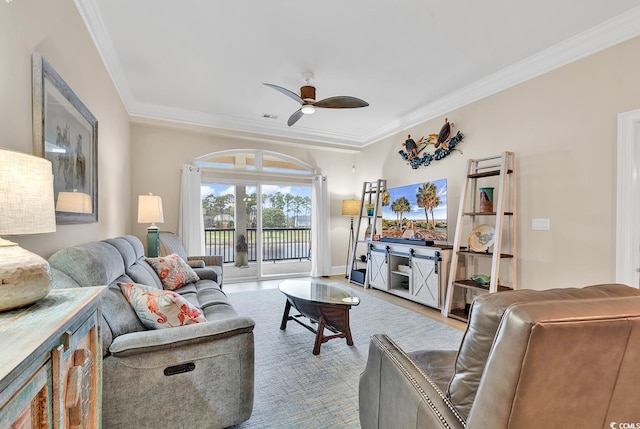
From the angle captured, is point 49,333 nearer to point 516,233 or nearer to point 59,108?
point 59,108

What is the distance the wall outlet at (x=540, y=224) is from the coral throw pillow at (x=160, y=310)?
333 centimetres

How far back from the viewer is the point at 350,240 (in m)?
6.28

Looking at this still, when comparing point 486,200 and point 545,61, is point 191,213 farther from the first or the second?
point 545,61

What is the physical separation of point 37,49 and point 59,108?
13.8 inches

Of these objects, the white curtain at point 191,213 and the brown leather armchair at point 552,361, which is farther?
the white curtain at point 191,213

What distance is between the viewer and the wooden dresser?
0.58m

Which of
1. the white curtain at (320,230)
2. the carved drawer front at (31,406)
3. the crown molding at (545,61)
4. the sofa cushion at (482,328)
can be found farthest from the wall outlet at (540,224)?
the carved drawer front at (31,406)

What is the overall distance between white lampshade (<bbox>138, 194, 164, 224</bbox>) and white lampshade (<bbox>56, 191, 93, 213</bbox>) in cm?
141

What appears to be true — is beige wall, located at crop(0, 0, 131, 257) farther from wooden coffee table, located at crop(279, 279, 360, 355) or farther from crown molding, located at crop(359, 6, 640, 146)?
crown molding, located at crop(359, 6, 640, 146)

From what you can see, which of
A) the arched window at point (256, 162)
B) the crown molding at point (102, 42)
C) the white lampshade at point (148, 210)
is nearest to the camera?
the crown molding at point (102, 42)

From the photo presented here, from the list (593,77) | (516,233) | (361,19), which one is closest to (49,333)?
(361,19)

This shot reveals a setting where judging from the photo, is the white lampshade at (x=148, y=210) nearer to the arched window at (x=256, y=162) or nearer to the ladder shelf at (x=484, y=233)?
the arched window at (x=256, y=162)

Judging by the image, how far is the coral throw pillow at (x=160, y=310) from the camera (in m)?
1.66

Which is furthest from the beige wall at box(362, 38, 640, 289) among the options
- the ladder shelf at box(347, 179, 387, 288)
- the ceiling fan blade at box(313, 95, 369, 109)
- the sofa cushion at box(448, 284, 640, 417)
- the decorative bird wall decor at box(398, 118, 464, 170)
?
Answer: the sofa cushion at box(448, 284, 640, 417)
